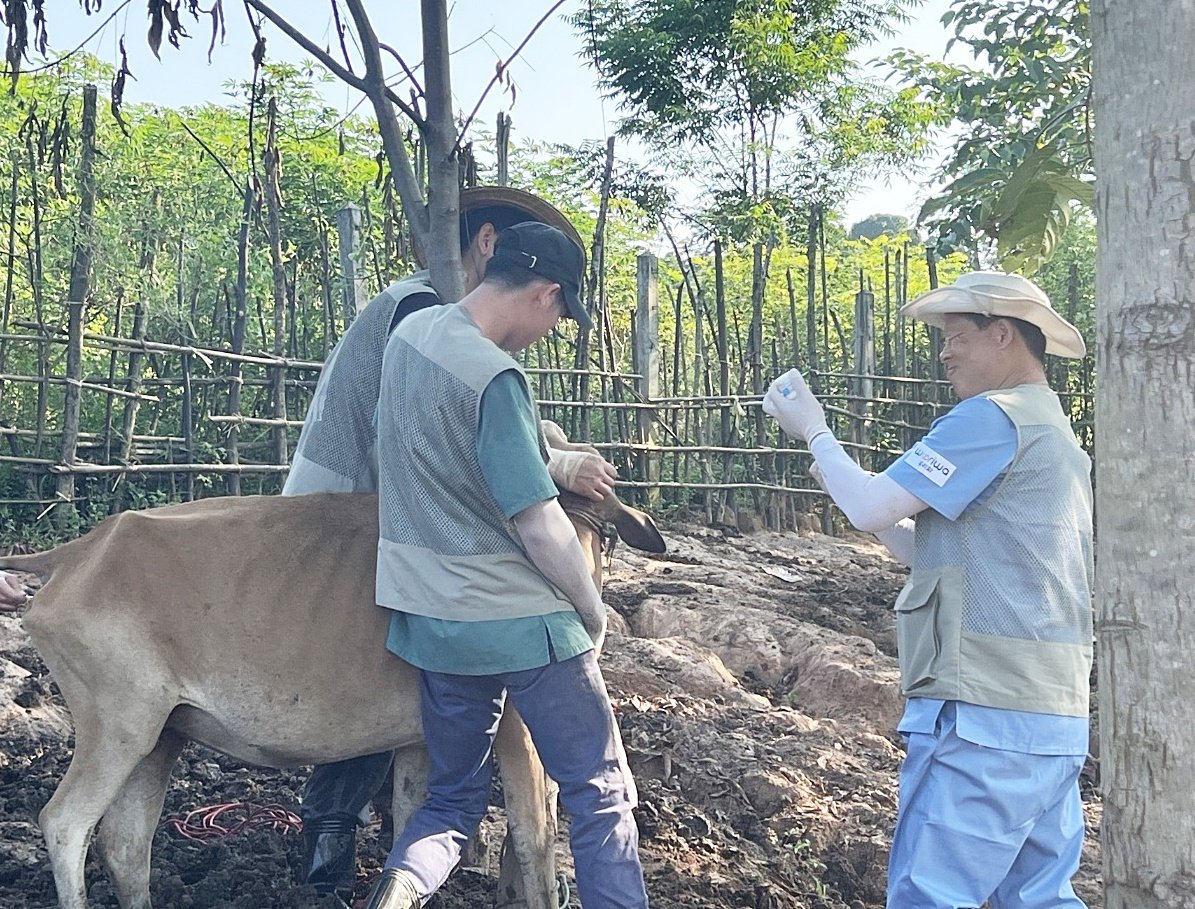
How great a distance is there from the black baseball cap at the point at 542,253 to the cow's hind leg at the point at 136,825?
1.60 meters

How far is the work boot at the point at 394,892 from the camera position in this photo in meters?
2.86

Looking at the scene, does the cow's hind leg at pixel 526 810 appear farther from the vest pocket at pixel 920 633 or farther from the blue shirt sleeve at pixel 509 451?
the vest pocket at pixel 920 633

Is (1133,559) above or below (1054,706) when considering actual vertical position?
above

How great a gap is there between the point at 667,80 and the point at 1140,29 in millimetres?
14591

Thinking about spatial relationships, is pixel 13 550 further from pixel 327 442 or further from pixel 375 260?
pixel 327 442

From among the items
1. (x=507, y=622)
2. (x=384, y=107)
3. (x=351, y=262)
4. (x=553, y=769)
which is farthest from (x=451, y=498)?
(x=351, y=262)

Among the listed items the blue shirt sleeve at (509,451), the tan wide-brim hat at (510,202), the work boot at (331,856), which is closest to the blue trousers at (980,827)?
the blue shirt sleeve at (509,451)

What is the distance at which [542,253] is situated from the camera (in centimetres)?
305

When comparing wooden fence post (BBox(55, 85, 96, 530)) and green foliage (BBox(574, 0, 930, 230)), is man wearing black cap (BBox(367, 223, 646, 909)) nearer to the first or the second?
wooden fence post (BBox(55, 85, 96, 530))

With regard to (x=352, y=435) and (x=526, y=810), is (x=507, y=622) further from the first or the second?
(x=352, y=435)

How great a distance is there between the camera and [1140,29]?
1858mm

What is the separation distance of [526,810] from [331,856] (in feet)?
2.11

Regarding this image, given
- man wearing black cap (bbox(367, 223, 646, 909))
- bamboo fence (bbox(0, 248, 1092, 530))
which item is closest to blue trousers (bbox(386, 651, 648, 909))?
man wearing black cap (bbox(367, 223, 646, 909))

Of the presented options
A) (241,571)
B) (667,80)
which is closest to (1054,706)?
(241,571)
